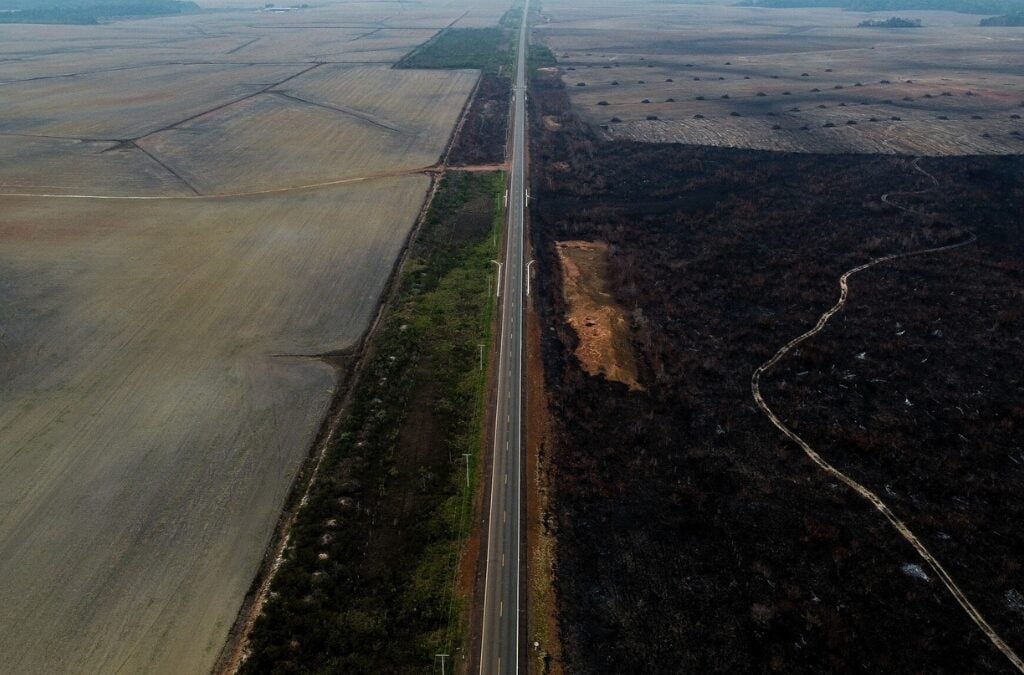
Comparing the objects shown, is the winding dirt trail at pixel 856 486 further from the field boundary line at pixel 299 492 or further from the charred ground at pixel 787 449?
the field boundary line at pixel 299 492

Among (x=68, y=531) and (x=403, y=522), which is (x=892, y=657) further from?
(x=68, y=531)

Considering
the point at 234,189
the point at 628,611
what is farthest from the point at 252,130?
the point at 628,611

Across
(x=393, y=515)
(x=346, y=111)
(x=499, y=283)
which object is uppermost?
(x=346, y=111)

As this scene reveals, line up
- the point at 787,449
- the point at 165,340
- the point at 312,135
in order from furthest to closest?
the point at 312,135
the point at 165,340
the point at 787,449

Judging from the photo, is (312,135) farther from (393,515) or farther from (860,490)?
(860,490)

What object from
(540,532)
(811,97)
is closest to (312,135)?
(540,532)

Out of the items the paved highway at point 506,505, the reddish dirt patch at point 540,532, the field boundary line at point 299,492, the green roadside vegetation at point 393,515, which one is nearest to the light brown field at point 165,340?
the field boundary line at point 299,492

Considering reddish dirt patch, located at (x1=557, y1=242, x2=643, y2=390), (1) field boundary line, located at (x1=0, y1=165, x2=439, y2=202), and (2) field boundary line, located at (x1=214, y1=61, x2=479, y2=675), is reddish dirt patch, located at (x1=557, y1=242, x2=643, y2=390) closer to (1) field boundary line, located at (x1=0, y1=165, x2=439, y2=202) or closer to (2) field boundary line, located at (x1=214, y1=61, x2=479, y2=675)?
(2) field boundary line, located at (x1=214, y1=61, x2=479, y2=675)

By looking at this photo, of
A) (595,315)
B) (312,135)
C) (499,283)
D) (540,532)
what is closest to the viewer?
(540,532)
